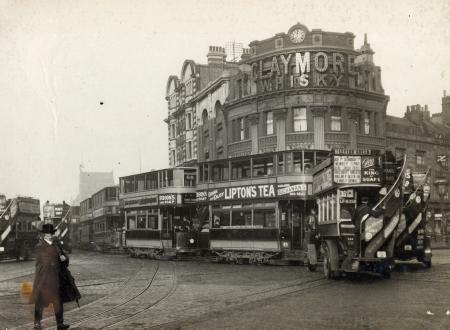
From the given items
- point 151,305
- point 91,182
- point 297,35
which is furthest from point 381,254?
point 91,182

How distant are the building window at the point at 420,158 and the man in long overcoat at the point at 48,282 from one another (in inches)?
1567

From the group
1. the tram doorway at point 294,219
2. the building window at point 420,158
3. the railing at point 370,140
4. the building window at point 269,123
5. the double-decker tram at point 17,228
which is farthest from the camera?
the building window at point 420,158

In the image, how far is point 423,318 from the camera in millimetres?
8867

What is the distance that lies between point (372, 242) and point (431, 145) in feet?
113

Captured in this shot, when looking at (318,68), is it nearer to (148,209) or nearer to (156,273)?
(148,209)

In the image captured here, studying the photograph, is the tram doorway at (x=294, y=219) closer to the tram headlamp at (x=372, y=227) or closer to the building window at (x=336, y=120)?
the tram headlamp at (x=372, y=227)

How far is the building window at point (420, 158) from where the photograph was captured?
147ft

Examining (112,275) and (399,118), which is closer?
(112,275)

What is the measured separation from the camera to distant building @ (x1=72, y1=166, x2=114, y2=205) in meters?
116

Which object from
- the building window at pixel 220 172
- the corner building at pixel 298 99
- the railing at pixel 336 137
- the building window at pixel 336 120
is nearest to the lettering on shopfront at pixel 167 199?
the corner building at pixel 298 99

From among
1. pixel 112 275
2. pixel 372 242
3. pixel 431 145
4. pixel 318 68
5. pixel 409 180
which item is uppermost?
pixel 318 68

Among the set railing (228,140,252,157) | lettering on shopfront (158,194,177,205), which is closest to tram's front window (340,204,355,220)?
lettering on shopfront (158,194,177,205)

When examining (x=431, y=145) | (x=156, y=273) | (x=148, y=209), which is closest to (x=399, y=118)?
(x=431, y=145)

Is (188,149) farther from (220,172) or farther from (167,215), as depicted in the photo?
(220,172)
